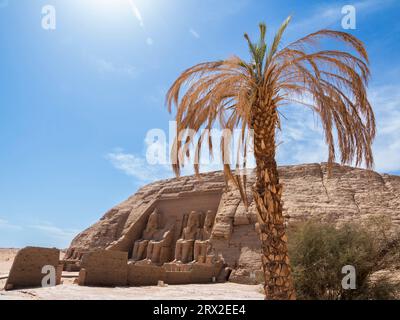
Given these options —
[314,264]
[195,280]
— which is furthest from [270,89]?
[195,280]

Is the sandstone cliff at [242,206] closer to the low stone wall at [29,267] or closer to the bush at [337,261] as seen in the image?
the bush at [337,261]

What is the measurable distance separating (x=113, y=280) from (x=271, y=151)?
10.2 metres

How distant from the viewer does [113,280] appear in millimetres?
14625

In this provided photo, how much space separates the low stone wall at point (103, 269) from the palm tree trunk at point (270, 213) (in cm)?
915

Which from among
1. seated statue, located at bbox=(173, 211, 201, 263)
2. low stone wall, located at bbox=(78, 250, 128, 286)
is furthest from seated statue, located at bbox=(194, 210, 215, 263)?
low stone wall, located at bbox=(78, 250, 128, 286)

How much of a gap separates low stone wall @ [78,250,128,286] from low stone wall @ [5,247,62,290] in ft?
4.32

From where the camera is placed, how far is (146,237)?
29.2 m

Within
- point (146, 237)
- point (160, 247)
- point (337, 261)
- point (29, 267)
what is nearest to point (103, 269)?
point (29, 267)

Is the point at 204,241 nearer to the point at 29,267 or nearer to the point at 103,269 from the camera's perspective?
the point at 103,269

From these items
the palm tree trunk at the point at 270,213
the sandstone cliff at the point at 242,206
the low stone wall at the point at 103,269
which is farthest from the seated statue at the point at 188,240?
the palm tree trunk at the point at 270,213

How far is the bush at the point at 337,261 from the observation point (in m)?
11.3

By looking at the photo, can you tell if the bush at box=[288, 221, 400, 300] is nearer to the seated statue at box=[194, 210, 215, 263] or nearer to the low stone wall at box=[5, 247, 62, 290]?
the low stone wall at box=[5, 247, 62, 290]

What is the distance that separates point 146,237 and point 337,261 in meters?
19.9
